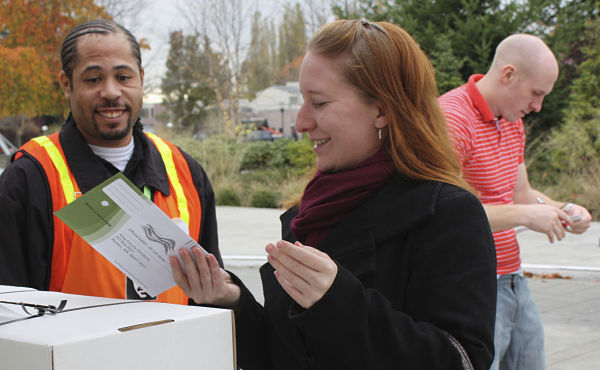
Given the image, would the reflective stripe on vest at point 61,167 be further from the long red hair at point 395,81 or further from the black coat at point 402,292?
the long red hair at point 395,81

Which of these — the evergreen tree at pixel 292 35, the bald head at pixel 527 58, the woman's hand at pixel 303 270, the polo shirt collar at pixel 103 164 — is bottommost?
the woman's hand at pixel 303 270

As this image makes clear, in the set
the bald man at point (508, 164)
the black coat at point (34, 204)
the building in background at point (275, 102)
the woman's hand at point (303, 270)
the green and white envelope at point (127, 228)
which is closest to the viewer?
the woman's hand at point (303, 270)

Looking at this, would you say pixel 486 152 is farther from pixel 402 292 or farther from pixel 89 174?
pixel 89 174

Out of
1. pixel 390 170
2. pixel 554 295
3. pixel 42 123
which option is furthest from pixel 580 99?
pixel 42 123

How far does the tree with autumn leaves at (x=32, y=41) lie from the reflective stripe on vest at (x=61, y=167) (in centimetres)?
2138

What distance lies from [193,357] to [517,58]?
93.9 inches

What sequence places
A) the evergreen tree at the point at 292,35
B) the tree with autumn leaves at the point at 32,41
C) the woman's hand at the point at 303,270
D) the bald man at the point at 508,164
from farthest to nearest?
the evergreen tree at the point at 292,35 < the tree with autumn leaves at the point at 32,41 < the bald man at the point at 508,164 < the woman's hand at the point at 303,270

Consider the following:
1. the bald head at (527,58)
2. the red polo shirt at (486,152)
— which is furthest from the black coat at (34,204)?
the bald head at (527,58)

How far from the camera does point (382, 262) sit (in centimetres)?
176

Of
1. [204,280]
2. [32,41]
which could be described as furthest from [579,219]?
[32,41]

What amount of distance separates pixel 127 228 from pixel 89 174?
64cm

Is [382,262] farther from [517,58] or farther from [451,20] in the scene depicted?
[451,20]

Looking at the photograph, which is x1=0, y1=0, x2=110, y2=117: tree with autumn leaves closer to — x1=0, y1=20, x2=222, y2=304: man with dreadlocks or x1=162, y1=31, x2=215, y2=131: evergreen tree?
x1=0, y1=20, x2=222, y2=304: man with dreadlocks

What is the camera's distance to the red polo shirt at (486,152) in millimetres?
3086
